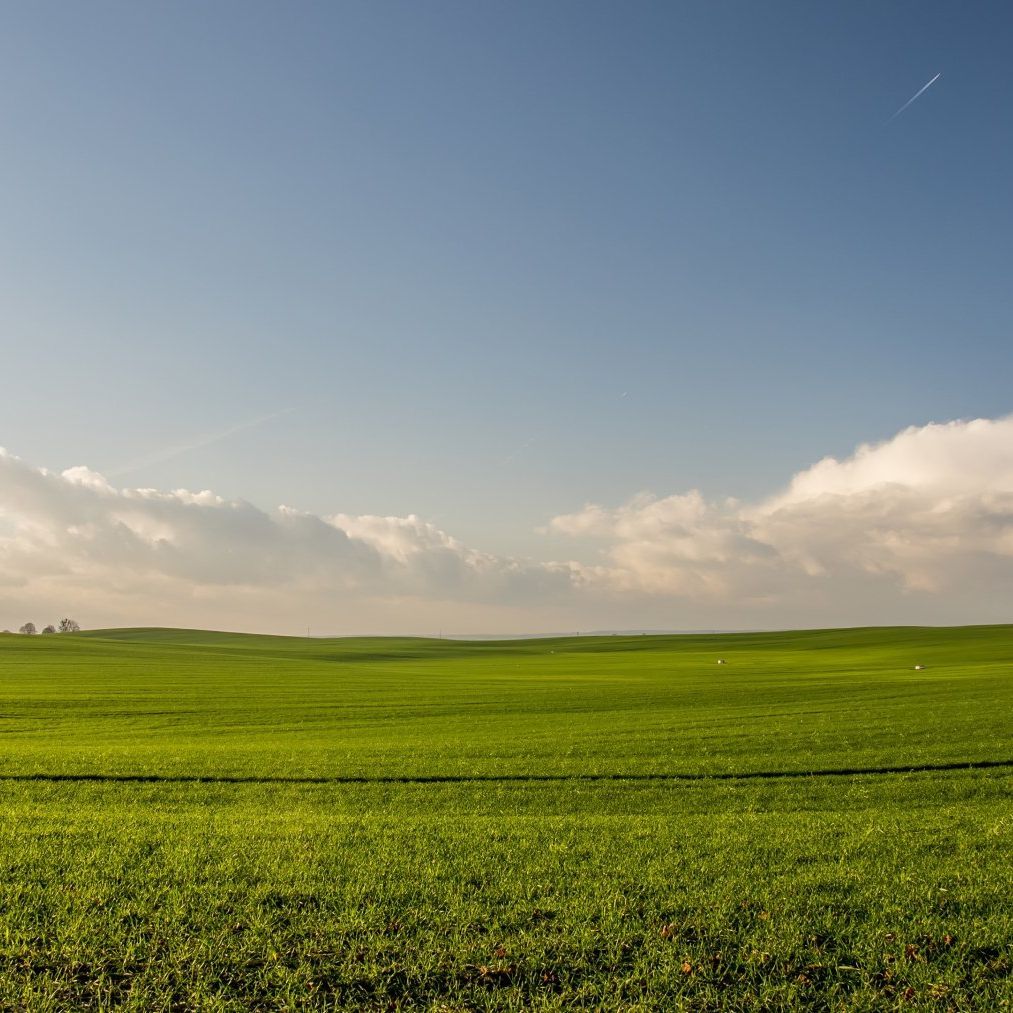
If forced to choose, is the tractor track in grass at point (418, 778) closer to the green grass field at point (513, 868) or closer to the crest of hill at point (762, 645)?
the green grass field at point (513, 868)

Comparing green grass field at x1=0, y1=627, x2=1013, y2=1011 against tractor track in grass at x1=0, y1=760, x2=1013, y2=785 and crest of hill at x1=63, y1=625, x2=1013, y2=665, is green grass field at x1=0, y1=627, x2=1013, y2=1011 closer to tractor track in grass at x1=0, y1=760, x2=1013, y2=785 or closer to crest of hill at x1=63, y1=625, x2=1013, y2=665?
tractor track in grass at x1=0, y1=760, x2=1013, y2=785

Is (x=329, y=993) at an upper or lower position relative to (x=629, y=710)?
upper

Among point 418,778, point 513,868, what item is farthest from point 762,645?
point 513,868

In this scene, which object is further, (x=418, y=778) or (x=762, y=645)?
(x=762, y=645)

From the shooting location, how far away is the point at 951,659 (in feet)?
236

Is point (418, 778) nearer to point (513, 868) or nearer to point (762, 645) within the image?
point (513, 868)

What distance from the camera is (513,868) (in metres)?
10.7

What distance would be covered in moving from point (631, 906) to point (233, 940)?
16.2ft

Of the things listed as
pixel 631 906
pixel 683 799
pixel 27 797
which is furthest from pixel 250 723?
pixel 631 906

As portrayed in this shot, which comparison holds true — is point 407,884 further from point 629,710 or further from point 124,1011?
point 629,710

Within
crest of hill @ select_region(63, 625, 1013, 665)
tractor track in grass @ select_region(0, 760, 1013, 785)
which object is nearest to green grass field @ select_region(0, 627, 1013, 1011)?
tractor track in grass @ select_region(0, 760, 1013, 785)

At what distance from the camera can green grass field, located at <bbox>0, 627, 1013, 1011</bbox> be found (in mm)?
7602

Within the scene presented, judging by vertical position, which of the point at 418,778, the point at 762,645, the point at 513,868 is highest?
the point at 513,868

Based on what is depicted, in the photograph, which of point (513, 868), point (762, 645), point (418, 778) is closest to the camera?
point (513, 868)
